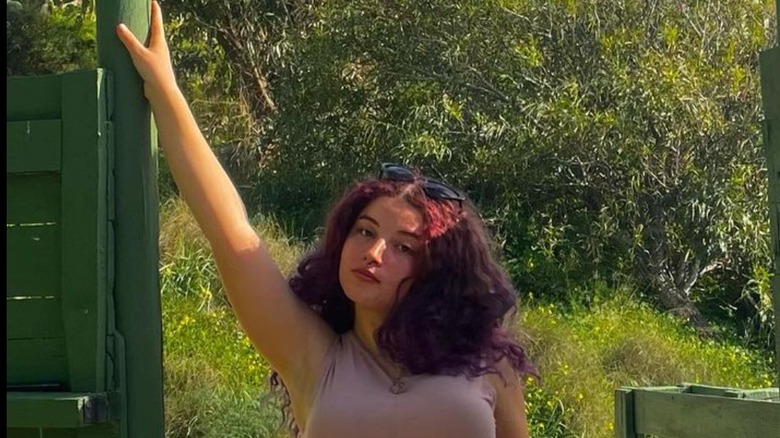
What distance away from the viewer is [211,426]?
5.07 metres

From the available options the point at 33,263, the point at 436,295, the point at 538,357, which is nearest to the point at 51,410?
the point at 33,263

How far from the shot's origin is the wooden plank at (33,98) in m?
2.07

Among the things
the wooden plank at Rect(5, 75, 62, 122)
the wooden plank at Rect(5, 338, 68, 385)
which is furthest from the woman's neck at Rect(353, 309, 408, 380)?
the wooden plank at Rect(5, 75, 62, 122)

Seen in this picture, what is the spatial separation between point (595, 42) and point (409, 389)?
5313mm

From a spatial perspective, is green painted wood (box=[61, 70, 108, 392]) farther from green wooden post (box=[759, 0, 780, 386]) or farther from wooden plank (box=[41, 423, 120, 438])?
green wooden post (box=[759, 0, 780, 386])

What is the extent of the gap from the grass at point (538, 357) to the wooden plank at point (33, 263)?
2834mm

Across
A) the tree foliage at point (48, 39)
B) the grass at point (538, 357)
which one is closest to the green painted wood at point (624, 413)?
the grass at point (538, 357)

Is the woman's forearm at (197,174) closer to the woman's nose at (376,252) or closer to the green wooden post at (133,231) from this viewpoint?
the green wooden post at (133,231)

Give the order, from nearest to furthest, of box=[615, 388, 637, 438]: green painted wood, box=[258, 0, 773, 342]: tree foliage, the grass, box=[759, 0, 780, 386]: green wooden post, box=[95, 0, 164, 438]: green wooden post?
box=[95, 0, 164, 438]: green wooden post < box=[759, 0, 780, 386]: green wooden post < box=[615, 388, 637, 438]: green painted wood < the grass < box=[258, 0, 773, 342]: tree foliage

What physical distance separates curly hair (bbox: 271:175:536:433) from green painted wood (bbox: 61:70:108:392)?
0.32 metres

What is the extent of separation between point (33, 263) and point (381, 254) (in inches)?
23.9

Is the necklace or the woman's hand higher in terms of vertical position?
the woman's hand

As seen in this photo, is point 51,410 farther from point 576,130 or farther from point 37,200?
point 576,130

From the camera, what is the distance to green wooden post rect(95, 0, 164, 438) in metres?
2.05
